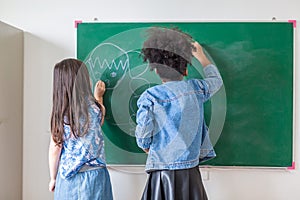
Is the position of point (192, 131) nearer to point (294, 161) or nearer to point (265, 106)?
point (265, 106)

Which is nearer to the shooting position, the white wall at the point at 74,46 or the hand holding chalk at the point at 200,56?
the hand holding chalk at the point at 200,56

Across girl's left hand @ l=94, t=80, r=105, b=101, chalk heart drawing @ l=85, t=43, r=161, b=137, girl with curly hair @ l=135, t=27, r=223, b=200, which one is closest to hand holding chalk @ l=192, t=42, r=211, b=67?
girl with curly hair @ l=135, t=27, r=223, b=200

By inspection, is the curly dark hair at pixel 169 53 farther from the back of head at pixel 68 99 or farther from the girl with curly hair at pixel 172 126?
the back of head at pixel 68 99

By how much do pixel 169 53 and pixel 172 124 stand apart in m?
0.33

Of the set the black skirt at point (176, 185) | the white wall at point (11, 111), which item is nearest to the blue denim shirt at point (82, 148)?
the black skirt at point (176, 185)

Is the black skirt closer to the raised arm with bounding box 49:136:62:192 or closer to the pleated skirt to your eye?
the pleated skirt

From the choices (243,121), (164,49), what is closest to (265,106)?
(243,121)

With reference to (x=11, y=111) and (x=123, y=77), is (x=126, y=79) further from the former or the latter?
(x=11, y=111)

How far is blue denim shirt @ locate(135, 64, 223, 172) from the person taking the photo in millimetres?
1580

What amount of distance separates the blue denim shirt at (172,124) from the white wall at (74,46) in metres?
0.43

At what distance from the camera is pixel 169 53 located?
1.60 metres

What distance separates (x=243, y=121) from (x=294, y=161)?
37 cm

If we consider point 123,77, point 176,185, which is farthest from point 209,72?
point 176,185

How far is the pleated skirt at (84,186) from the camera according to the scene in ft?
5.37
